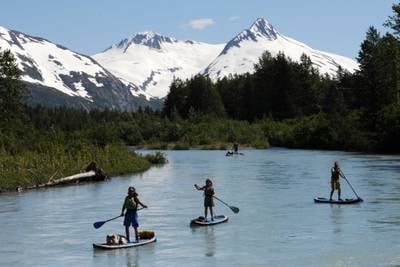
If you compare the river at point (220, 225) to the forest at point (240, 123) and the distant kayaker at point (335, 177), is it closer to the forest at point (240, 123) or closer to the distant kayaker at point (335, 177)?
the distant kayaker at point (335, 177)

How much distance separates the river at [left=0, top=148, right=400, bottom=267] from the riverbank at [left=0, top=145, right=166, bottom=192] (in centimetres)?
241

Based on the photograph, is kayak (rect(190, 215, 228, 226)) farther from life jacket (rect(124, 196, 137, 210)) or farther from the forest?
the forest

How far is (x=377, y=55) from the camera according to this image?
360ft

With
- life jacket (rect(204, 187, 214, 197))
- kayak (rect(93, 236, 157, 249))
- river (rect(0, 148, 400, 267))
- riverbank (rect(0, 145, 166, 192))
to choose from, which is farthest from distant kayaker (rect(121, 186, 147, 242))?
riverbank (rect(0, 145, 166, 192))

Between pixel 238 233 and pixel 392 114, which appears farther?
pixel 392 114


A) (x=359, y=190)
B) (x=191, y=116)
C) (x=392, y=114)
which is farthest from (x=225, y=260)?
(x=191, y=116)

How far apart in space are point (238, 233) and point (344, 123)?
85.8 m

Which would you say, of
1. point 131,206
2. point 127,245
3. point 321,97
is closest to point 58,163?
point 131,206

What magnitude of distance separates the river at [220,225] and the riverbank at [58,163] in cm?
241

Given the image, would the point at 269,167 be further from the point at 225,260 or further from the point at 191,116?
the point at 191,116

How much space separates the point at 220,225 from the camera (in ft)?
102

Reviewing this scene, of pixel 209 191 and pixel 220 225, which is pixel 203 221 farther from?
pixel 209 191

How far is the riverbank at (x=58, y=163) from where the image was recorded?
50469 millimetres

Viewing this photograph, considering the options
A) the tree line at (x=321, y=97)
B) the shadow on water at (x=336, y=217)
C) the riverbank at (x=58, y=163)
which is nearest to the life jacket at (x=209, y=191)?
the shadow on water at (x=336, y=217)
